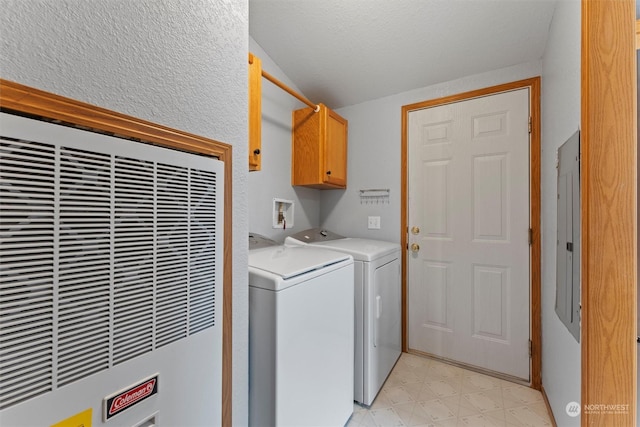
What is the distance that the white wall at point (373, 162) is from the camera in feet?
7.65

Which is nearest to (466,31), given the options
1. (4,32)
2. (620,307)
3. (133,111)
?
(620,307)

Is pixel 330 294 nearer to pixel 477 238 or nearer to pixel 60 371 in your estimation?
pixel 60 371

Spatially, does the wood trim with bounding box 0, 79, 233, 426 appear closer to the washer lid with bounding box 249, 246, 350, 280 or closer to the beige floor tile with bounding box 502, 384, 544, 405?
the washer lid with bounding box 249, 246, 350, 280

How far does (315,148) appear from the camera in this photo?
2.23m

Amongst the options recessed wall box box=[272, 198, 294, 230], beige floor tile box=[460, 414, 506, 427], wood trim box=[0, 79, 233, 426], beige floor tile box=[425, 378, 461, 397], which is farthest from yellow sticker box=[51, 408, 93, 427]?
beige floor tile box=[425, 378, 461, 397]

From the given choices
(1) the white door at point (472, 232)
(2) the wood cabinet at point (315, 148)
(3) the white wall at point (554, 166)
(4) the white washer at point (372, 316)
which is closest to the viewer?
(3) the white wall at point (554, 166)

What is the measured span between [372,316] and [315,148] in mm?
1359

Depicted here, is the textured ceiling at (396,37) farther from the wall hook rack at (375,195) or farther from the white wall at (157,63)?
the white wall at (157,63)

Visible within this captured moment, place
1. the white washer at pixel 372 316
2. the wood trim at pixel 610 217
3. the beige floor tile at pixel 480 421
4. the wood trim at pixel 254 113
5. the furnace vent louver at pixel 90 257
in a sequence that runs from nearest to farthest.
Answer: the furnace vent louver at pixel 90 257, the wood trim at pixel 610 217, the wood trim at pixel 254 113, the beige floor tile at pixel 480 421, the white washer at pixel 372 316

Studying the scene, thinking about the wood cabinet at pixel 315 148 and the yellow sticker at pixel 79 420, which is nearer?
the yellow sticker at pixel 79 420

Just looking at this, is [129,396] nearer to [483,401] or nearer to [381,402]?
[381,402]

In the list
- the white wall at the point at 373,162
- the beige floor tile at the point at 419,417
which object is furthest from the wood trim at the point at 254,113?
the beige floor tile at the point at 419,417

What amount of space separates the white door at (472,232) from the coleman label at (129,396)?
6.55ft

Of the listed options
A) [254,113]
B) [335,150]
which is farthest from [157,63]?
[335,150]
